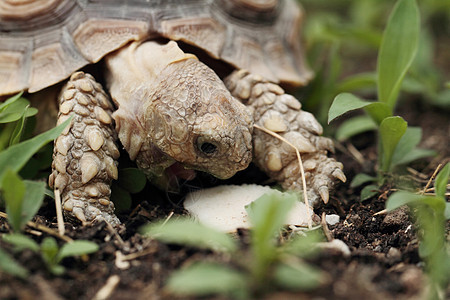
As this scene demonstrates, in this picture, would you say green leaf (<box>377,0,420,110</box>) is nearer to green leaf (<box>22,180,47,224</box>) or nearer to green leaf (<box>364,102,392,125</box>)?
green leaf (<box>364,102,392,125</box>)

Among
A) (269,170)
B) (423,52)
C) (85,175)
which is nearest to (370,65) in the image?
(423,52)

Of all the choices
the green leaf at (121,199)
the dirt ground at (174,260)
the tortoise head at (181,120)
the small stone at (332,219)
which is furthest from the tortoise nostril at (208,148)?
the small stone at (332,219)

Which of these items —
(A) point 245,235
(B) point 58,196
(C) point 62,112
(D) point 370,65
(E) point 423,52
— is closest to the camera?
(A) point 245,235

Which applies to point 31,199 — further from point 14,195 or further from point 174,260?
point 174,260

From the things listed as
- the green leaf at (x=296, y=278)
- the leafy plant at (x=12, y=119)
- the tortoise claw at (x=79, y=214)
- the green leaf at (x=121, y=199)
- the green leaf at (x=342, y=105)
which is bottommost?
the green leaf at (x=121, y=199)

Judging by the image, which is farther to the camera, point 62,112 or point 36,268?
point 62,112

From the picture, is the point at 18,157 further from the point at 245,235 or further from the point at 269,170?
the point at 269,170

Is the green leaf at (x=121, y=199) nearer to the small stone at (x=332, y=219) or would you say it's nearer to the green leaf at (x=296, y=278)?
the small stone at (x=332, y=219)
